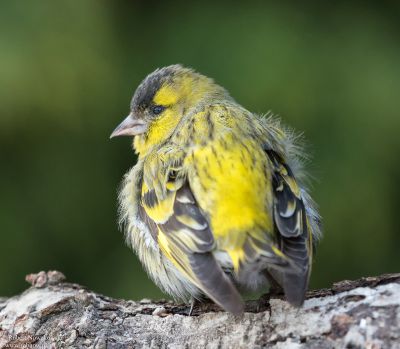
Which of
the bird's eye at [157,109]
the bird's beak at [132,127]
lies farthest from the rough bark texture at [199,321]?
the bird's eye at [157,109]

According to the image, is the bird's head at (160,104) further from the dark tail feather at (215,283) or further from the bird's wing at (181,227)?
the dark tail feather at (215,283)

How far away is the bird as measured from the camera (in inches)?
131

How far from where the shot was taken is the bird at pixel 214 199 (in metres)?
3.33

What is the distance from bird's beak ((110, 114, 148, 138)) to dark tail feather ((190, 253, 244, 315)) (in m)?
1.37

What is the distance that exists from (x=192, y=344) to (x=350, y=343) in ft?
2.37

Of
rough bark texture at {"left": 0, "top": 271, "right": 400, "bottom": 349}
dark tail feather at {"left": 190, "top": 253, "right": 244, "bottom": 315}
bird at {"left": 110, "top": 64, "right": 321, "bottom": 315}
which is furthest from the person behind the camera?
bird at {"left": 110, "top": 64, "right": 321, "bottom": 315}

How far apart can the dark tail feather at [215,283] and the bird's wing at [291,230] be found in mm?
209

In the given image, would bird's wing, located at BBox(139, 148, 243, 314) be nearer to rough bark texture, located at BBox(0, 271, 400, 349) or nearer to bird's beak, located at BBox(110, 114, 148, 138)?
rough bark texture, located at BBox(0, 271, 400, 349)

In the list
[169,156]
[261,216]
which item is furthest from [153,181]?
[261,216]

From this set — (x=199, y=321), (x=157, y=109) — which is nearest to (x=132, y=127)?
(x=157, y=109)

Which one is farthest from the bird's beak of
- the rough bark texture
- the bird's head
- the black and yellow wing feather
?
the rough bark texture

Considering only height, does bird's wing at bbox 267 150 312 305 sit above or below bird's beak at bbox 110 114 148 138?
below

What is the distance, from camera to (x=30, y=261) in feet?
17.3

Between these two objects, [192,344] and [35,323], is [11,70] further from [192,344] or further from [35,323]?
[192,344]
